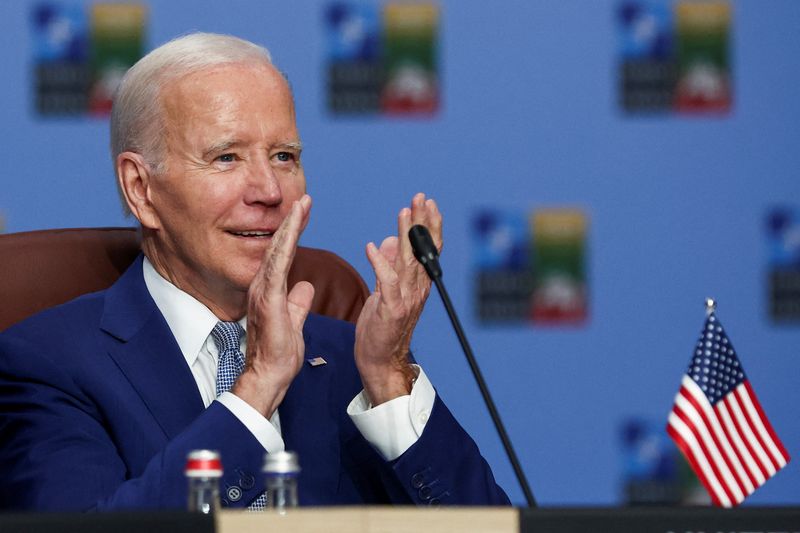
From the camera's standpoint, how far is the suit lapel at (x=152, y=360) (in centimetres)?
212

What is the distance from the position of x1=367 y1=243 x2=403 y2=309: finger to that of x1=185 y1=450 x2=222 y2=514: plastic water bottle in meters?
0.66

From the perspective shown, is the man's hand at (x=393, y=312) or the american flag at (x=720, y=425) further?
the american flag at (x=720, y=425)

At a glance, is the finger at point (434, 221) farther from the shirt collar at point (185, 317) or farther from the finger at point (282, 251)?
the shirt collar at point (185, 317)

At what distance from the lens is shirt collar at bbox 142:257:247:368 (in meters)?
2.24

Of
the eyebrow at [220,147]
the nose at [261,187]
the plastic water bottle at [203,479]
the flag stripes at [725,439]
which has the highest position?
the eyebrow at [220,147]

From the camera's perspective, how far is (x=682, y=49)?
11.3 ft

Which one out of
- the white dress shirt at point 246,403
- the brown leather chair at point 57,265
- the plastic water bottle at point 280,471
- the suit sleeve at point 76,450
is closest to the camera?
the plastic water bottle at point 280,471

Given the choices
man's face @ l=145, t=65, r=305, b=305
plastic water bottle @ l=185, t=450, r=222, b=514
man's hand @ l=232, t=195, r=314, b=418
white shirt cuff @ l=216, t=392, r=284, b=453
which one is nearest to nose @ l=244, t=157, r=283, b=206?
man's face @ l=145, t=65, r=305, b=305

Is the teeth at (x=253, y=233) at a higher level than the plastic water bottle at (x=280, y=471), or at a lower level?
higher

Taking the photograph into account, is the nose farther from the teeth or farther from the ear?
the ear

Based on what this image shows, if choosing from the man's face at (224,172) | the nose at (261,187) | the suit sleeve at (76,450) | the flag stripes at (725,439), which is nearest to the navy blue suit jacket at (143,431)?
the suit sleeve at (76,450)

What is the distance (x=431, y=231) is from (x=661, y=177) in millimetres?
1505

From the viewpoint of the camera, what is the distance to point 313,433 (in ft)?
7.38

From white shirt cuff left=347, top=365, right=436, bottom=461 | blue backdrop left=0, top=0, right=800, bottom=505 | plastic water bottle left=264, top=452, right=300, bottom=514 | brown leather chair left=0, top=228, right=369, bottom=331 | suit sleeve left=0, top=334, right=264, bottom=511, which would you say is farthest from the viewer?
blue backdrop left=0, top=0, right=800, bottom=505
